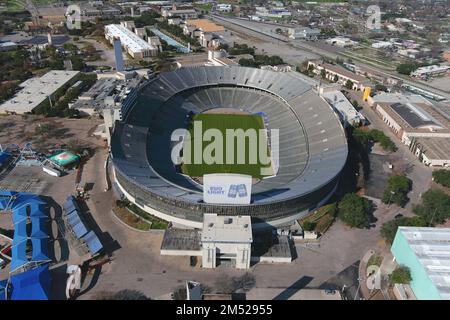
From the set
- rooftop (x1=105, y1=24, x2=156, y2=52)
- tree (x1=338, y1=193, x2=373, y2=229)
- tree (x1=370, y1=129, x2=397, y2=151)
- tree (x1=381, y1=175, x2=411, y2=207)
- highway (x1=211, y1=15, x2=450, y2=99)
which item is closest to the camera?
tree (x1=338, y1=193, x2=373, y2=229)

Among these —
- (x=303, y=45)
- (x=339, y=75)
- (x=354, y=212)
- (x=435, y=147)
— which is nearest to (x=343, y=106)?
(x=435, y=147)

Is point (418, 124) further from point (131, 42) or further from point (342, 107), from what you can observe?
point (131, 42)

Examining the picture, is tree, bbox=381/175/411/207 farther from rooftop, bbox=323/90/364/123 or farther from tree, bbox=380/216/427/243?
rooftop, bbox=323/90/364/123

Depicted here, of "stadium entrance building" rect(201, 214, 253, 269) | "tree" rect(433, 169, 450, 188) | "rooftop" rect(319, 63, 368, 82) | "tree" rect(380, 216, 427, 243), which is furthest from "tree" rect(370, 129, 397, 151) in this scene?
"stadium entrance building" rect(201, 214, 253, 269)

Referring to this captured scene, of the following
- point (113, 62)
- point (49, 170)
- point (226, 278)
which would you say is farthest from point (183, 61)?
point (226, 278)

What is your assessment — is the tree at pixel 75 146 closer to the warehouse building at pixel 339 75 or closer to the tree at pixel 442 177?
the tree at pixel 442 177

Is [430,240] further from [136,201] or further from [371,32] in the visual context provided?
[371,32]

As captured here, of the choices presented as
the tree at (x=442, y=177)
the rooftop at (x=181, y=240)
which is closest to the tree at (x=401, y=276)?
the rooftop at (x=181, y=240)
